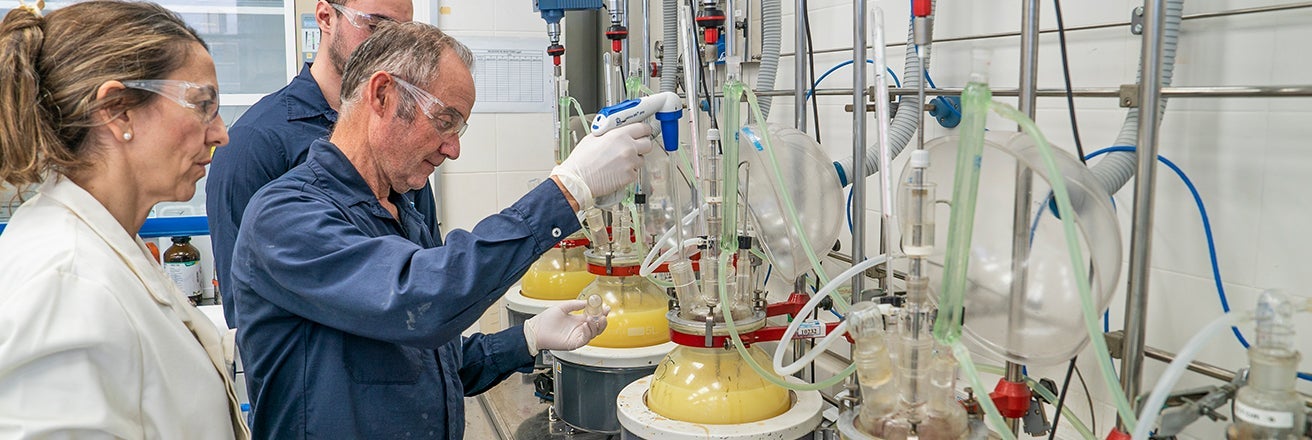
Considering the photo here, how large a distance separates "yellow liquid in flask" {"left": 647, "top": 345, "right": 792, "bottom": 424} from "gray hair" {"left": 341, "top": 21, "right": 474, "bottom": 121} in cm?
59

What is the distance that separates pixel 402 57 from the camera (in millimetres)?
1350

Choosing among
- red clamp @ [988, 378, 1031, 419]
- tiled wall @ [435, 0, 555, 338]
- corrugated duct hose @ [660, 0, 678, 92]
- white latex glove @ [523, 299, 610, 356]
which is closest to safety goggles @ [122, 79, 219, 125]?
white latex glove @ [523, 299, 610, 356]

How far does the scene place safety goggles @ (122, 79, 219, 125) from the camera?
1.13 meters

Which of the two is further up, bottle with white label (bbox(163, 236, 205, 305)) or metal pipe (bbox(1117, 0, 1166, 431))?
metal pipe (bbox(1117, 0, 1166, 431))

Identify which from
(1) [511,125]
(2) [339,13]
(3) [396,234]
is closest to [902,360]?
(3) [396,234]

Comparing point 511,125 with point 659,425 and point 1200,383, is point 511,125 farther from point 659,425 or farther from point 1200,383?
point 1200,383

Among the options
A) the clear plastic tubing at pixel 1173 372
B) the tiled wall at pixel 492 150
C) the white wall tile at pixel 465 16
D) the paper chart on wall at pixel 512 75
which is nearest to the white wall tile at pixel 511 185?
the tiled wall at pixel 492 150

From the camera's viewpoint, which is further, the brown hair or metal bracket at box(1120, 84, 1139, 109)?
metal bracket at box(1120, 84, 1139, 109)

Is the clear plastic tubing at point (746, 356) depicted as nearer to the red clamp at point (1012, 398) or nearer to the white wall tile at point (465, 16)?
the red clamp at point (1012, 398)

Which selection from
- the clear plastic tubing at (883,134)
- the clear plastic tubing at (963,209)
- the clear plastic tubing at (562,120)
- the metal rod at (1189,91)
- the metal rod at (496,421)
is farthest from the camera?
the clear plastic tubing at (562,120)

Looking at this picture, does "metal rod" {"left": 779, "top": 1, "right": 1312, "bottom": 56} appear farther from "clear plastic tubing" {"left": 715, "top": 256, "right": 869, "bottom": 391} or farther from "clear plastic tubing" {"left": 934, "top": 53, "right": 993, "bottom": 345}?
"clear plastic tubing" {"left": 715, "top": 256, "right": 869, "bottom": 391}

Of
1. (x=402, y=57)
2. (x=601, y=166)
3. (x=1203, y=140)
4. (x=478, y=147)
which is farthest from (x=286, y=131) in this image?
(x=1203, y=140)

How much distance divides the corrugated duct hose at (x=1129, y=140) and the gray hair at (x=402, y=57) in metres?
0.94

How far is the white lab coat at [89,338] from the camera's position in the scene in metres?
0.98
